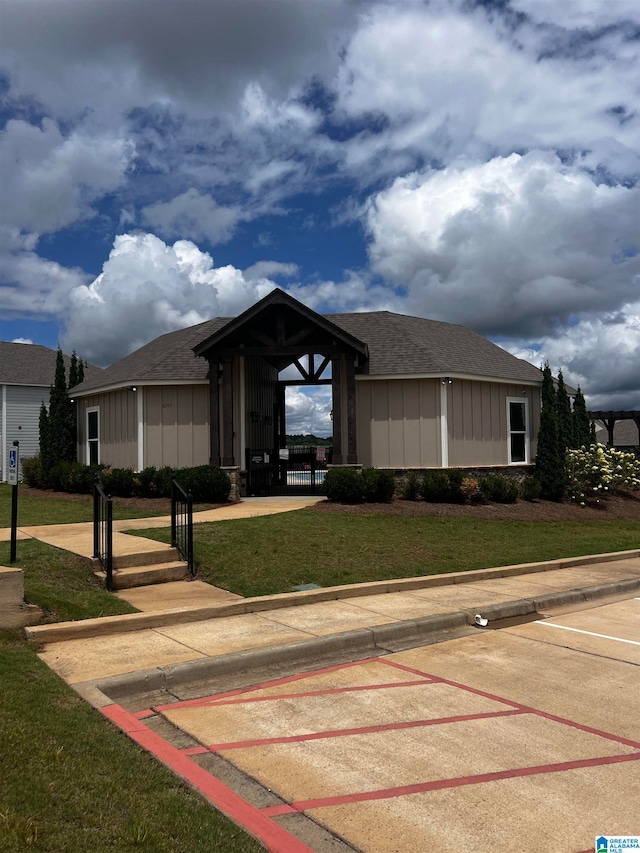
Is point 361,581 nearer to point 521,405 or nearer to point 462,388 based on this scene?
point 462,388

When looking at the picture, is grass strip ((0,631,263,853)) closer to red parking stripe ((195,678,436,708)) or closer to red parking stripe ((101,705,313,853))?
red parking stripe ((101,705,313,853))

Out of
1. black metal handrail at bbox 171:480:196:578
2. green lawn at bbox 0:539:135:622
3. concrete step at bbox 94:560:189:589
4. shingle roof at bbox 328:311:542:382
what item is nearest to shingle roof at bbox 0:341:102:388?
shingle roof at bbox 328:311:542:382

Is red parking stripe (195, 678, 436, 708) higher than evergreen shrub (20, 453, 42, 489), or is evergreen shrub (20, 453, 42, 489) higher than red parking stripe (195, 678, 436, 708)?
evergreen shrub (20, 453, 42, 489)

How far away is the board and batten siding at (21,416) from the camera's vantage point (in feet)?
108

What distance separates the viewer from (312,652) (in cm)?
704

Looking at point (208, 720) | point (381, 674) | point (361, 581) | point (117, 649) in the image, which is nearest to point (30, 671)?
point (117, 649)

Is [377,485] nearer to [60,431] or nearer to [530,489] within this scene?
[530,489]

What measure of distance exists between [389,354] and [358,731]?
16018 millimetres

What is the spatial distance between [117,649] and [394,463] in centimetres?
1336

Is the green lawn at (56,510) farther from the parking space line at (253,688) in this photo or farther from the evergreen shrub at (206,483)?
the parking space line at (253,688)

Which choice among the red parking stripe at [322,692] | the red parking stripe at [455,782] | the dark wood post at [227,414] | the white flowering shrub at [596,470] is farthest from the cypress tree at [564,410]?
the red parking stripe at [455,782]

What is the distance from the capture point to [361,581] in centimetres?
1024

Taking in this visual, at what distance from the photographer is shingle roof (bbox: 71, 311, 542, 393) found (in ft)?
65.2

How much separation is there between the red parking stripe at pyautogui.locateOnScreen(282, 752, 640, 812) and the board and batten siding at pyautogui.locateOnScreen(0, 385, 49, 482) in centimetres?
3148
